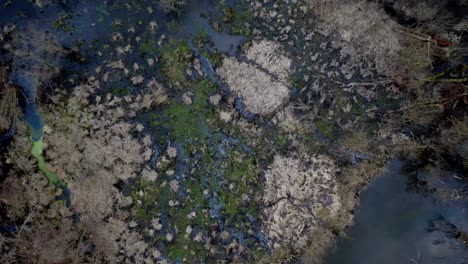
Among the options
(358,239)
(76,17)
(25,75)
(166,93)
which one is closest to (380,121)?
(358,239)

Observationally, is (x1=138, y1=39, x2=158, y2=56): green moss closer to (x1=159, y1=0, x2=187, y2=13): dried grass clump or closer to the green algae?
(x1=159, y1=0, x2=187, y2=13): dried grass clump

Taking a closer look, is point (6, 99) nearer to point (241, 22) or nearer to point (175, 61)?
point (175, 61)

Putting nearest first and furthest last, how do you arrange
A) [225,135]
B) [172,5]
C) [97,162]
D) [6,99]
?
[6,99], [97,162], [172,5], [225,135]

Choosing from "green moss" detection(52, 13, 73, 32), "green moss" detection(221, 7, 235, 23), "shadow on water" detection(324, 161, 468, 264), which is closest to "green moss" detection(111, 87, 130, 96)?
"green moss" detection(52, 13, 73, 32)

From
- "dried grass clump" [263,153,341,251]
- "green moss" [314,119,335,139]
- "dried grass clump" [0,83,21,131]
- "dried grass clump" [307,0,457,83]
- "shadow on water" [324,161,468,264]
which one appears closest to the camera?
"dried grass clump" [307,0,457,83]

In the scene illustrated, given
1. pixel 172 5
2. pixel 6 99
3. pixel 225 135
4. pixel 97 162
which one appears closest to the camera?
pixel 6 99

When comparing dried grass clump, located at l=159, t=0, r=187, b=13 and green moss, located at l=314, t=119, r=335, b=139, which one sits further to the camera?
green moss, located at l=314, t=119, r=335, b=139

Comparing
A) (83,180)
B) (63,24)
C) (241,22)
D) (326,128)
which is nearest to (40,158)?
(83,180)
